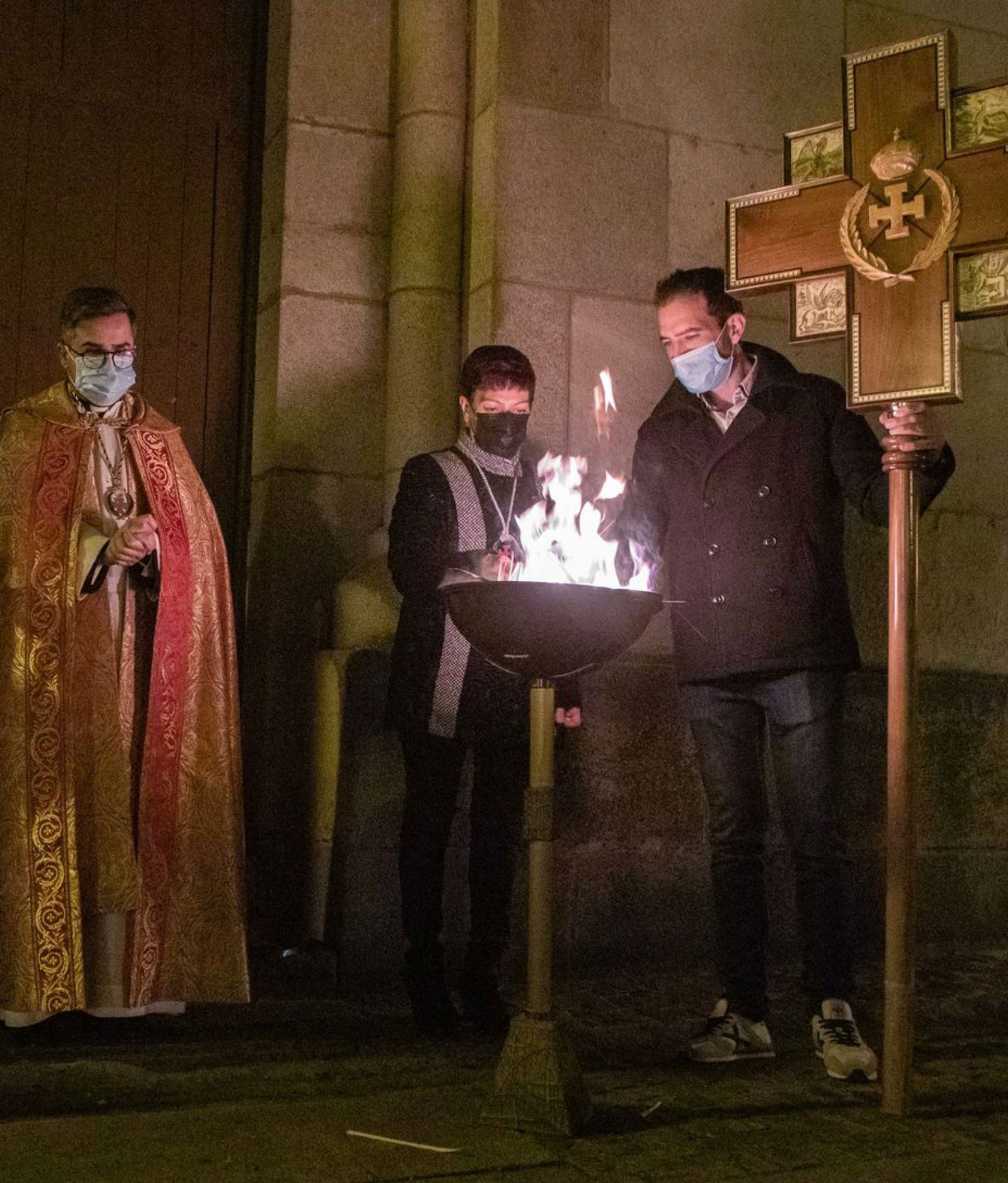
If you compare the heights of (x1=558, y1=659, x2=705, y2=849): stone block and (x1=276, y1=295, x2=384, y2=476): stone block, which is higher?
(x1=276, y1=295, x2=384, y2=476): stone block

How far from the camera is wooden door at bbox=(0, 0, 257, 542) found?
4879mm

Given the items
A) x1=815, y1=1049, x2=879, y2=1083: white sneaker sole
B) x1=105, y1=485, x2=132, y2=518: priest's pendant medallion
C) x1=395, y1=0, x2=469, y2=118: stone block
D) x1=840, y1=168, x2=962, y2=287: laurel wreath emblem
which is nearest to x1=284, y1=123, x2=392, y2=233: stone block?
x1=395, y1=0, x2=469, y2=118: stone block

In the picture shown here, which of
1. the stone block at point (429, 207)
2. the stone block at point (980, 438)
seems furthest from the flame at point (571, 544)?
the stone block at point (980, 438)

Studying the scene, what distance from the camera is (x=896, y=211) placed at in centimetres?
338

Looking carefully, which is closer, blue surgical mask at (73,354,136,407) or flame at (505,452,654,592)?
flame at (505,452,654,592)

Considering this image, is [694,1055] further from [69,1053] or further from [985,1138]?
[69,1053]

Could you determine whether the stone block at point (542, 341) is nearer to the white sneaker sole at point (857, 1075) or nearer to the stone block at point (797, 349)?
the stone block at point (797, 349)

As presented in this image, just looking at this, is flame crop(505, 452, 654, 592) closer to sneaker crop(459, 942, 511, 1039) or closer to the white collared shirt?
the white collared shirt

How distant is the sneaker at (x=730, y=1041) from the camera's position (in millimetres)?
3613

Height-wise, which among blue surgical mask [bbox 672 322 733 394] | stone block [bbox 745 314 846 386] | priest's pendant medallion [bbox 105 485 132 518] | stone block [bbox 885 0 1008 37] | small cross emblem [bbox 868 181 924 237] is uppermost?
stone block [bbox 885 0 1008 37]

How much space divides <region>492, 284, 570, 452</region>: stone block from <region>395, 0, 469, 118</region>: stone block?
0.80 metres

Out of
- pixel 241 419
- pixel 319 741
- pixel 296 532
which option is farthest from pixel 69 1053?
pixel 241 419

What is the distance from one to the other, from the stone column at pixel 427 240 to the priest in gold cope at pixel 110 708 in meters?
1.11

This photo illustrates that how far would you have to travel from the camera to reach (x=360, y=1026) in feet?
13.0
